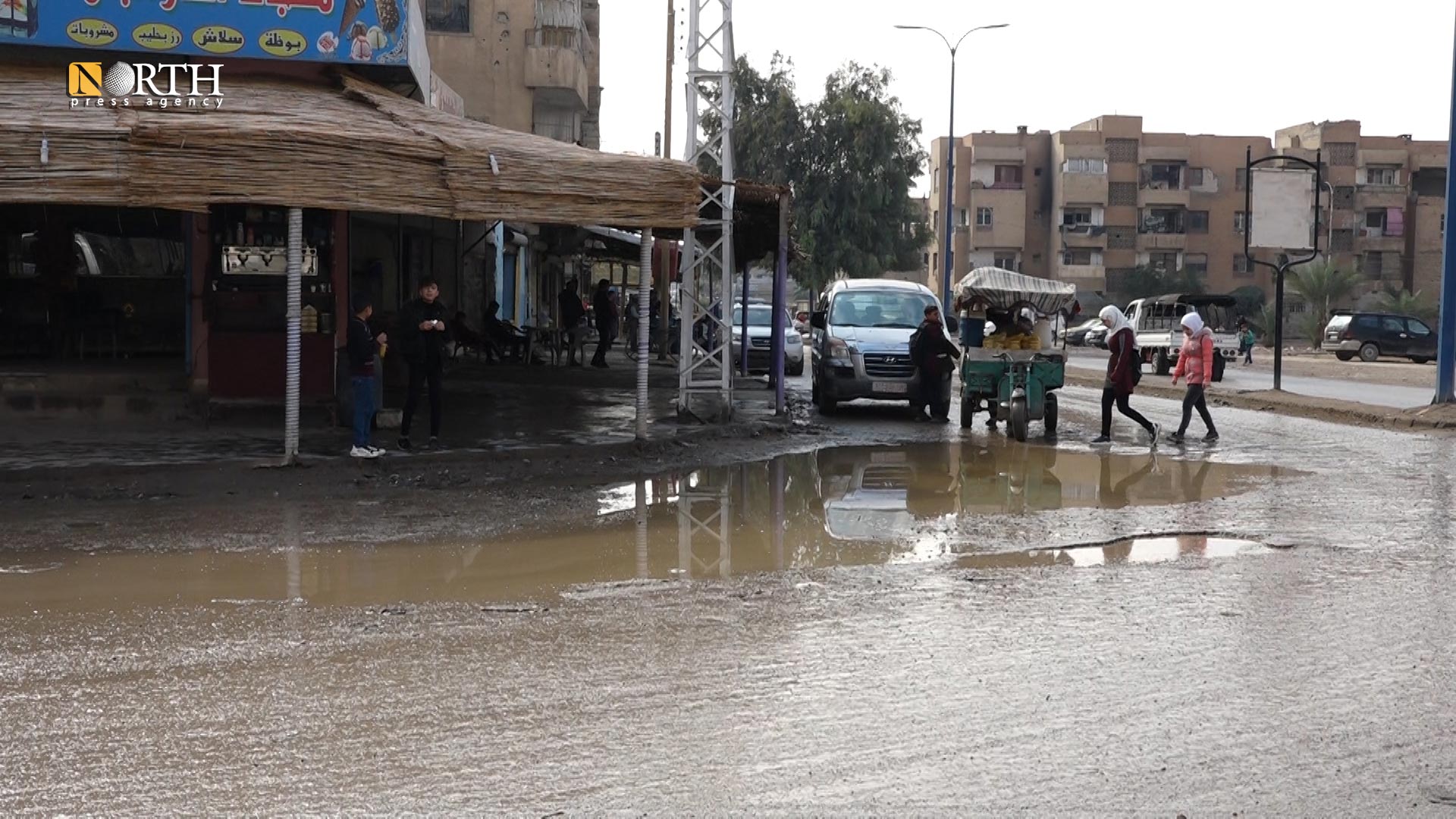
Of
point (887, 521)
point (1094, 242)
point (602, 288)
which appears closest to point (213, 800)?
point (887, 521)

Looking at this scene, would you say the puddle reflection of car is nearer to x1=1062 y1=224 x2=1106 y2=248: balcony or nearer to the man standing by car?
the man standing by car

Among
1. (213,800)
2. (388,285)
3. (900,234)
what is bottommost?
(213,800)

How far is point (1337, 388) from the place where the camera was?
3044 cm

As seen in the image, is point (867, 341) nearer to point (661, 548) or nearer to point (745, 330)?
point (745, 330)

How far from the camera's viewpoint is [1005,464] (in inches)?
589

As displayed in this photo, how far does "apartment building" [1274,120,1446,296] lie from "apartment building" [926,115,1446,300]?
0.24 feet

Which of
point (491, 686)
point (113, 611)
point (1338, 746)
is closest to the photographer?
point (1338, 746)

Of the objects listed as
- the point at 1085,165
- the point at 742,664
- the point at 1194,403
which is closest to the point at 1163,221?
the point at 1085,165

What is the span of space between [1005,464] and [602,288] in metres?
17.1

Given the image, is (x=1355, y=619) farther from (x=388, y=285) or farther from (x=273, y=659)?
(x=388, y=285)

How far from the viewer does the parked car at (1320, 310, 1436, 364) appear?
4506 centimetres

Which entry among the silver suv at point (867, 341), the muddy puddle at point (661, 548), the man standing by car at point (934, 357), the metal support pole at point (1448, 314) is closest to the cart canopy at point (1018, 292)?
the man standing by car at point (934, 357)

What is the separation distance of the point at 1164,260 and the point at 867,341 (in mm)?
64822

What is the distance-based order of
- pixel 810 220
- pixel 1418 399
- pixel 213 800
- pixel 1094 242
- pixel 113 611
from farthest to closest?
pixel 1094 242, pixel 810 220, pixel 1418 399, pixel 113 611, pixel 213 800
